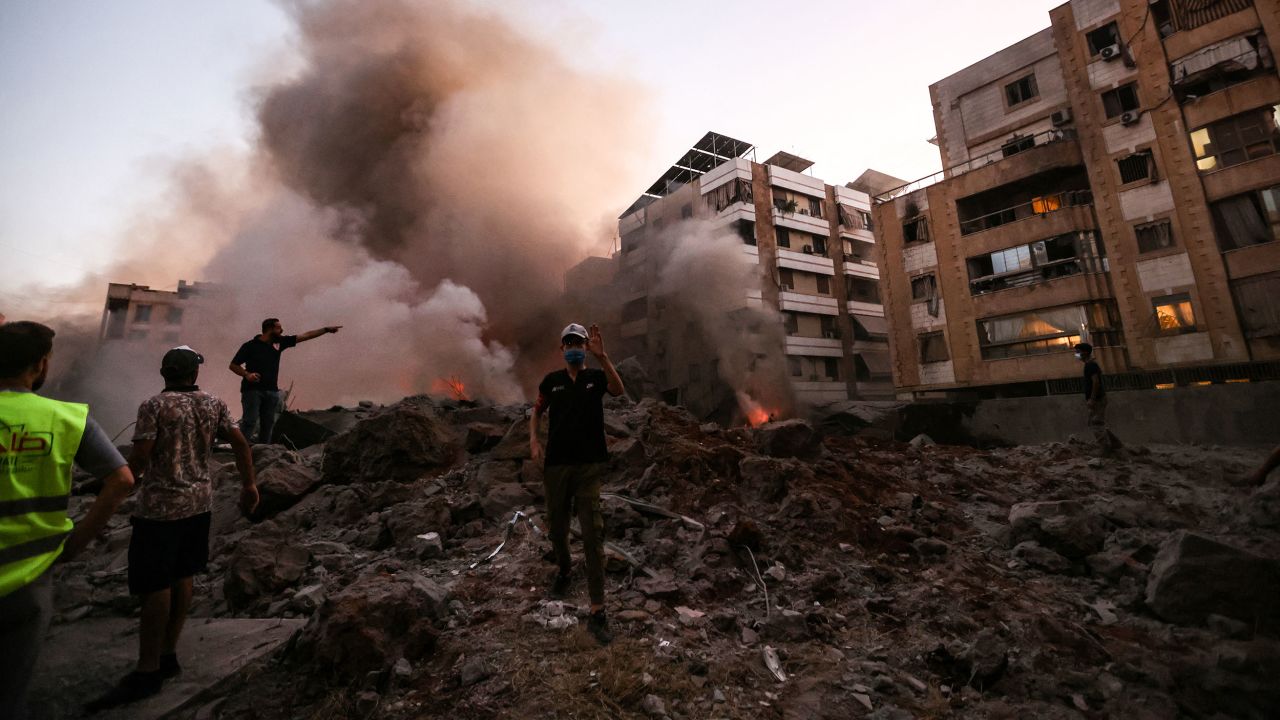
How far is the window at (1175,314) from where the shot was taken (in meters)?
15.7

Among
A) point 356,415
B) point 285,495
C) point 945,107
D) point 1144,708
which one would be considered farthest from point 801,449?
point 945,107

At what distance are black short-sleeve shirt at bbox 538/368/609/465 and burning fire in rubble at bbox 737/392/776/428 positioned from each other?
2028cm

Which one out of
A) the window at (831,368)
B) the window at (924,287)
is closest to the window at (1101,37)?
the window at (924,287)

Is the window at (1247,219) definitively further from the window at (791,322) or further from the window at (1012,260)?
the window at (791,322)

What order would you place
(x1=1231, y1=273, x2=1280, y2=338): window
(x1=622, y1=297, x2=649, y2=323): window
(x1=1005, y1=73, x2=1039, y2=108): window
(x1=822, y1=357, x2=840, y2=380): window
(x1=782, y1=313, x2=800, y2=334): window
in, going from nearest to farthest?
(x1=1231, y1=273, x2=1280, y2=338): window, (x1=1005, y1=73, x2=1039, y2=108): window, (x1=782, y1=313, x2=800, y2=334): window, (x1=822, y1=357, x2=840, y2=380): window, (x1=622, y1=297, x2=649, y2=323): window

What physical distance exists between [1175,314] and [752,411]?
14.7 meters

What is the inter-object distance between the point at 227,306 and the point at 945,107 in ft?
111

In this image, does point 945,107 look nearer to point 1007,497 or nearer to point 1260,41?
point 1260,41

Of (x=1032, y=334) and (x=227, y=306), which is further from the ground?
(x=227, y=306)

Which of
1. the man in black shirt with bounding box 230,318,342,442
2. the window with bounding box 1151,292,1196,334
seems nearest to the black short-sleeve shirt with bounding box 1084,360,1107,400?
the window with bounding box 1151,292,1196,334

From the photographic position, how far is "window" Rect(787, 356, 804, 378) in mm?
28859

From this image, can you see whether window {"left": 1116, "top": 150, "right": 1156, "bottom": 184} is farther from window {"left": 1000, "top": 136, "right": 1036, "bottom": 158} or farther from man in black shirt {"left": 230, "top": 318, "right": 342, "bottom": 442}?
man in black shirt {"left": 230, "top": 318, "right": 342, "bottom": 442}

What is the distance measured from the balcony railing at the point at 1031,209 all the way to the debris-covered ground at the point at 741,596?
1582 centimetres

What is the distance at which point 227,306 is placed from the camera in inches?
871
